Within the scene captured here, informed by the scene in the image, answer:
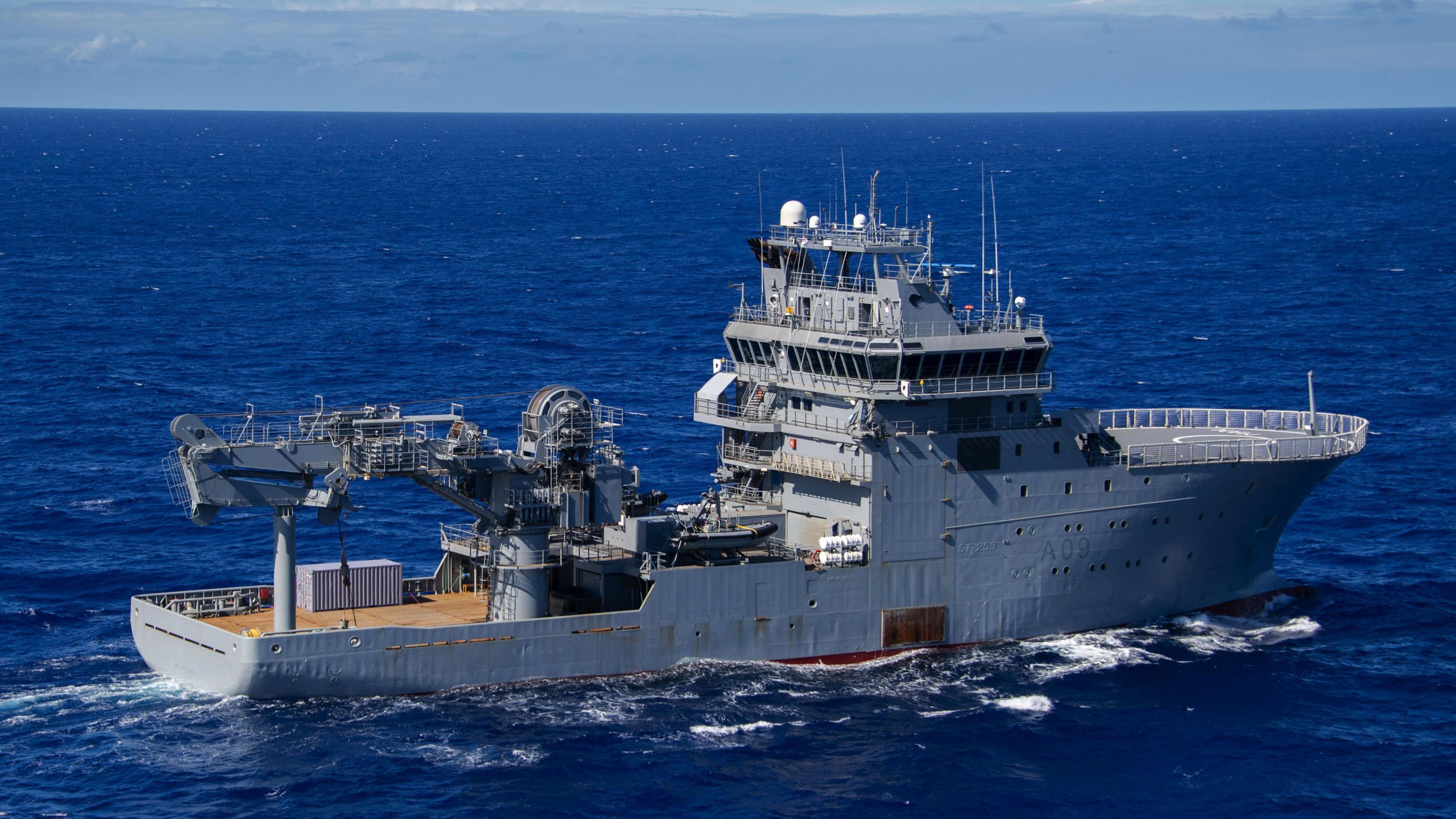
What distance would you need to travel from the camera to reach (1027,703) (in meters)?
41.2

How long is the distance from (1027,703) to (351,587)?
1720cm

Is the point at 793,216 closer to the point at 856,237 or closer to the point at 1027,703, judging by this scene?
the point at 856,237

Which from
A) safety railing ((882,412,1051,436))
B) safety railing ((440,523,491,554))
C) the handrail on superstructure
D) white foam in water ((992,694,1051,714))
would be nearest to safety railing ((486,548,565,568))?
safety railing ((440,523,491,554))

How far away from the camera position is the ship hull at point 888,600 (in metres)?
40.0

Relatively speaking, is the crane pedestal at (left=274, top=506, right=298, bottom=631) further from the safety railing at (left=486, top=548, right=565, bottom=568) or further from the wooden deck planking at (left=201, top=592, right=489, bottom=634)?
the safety railing at (left=486, top=548, right=565, bottom=568)

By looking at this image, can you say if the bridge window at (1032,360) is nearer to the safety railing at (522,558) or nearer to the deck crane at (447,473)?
the deck crane at (447,473)

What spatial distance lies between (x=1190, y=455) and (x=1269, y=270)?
72372mm

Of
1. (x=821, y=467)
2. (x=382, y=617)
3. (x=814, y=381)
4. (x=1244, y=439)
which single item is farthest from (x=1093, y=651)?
(x=382, y=617)

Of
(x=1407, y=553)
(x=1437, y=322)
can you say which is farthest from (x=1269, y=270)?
(x=1407, y=553)

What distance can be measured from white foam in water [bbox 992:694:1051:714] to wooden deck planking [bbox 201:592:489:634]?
12915mm

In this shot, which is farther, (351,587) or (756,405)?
(756,405)

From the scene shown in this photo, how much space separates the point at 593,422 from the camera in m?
42.5

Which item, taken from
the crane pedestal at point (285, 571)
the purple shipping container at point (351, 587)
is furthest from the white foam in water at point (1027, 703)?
the crane pedestal at point (285, 571)

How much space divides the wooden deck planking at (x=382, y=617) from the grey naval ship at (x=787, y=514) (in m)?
0.13
